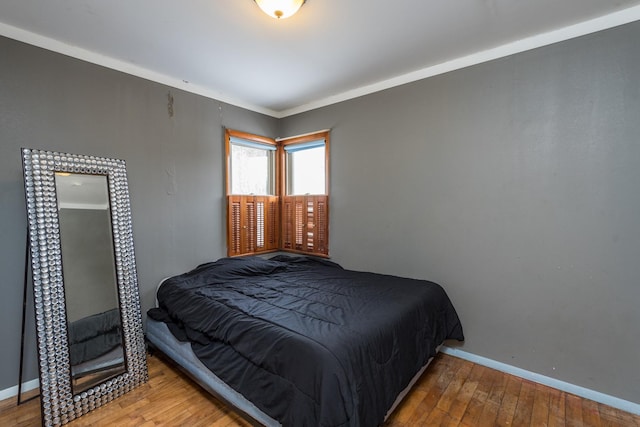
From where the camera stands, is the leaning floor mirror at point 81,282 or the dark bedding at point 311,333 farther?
the leaning floor mirror at point 81,282

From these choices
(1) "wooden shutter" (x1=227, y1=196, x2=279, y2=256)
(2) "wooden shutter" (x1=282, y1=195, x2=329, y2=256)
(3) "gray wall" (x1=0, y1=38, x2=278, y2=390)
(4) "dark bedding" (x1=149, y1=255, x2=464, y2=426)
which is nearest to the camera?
(4) "dark bedding" (x1=149, y1=255, x2=464, y2=426)

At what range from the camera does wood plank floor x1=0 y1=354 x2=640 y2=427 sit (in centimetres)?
179

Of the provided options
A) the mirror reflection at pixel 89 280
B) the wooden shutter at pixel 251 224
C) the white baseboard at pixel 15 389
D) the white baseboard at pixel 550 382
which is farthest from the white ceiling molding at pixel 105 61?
the white baseboard at pixel 550 382

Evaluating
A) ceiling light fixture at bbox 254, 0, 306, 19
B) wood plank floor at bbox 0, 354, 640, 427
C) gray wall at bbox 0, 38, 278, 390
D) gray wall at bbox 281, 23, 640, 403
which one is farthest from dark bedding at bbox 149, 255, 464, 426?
ceiling light fixture at bbox 254, 0, 306, 19

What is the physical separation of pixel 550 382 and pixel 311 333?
1.98 metres

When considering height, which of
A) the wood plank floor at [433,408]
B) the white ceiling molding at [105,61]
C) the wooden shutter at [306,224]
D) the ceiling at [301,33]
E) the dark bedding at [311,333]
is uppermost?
the ceiling at [301,33]

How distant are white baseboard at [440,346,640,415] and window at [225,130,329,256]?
5.70 ft

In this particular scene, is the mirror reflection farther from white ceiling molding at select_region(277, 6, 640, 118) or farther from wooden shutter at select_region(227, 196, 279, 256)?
white ceiling molding at select_region(277, 6, 640, 118)

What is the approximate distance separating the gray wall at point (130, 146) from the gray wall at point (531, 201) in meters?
1.90

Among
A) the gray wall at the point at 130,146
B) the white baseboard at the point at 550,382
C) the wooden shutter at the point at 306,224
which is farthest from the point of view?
the wooden shutter at the point at 306,224

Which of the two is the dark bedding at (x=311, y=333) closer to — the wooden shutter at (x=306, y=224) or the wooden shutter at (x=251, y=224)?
the wooden shutter at (x=251, y=224)

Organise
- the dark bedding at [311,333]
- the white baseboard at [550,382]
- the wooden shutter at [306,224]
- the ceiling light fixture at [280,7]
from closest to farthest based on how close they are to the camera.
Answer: the dark bedding at [311,333]
the ceiling light fixture at [280,7]
the white baseboard at [550,382]
the wooden shutter at [306,224]

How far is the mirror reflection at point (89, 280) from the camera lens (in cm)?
195

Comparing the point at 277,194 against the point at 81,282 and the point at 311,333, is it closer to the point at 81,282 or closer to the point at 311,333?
the point at 81,282
